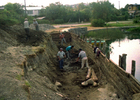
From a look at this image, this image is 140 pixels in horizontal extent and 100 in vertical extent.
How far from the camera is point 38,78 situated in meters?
8.12

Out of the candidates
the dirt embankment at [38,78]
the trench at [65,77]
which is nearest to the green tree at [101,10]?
the dirt embankment at [38,78]

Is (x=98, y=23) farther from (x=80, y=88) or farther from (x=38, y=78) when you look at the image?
(x=38, y=78)

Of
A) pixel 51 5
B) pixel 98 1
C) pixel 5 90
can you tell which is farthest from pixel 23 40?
pixel 51 5

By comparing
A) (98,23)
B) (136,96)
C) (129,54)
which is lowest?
(129,54)

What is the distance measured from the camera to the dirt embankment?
5312 millimetres

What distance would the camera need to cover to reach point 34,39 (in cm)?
1366

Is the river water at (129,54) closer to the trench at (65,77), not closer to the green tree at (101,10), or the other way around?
the trench at (65,77)

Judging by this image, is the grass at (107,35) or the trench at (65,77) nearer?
the trench at (65,77)

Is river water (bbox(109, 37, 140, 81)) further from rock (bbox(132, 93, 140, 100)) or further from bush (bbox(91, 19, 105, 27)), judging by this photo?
bush (bbox(91, 19, 105, 27))

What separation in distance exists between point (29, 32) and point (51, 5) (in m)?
43.4

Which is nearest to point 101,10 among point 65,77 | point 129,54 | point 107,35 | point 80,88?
point 107,35

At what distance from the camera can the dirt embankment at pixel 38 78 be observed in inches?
209

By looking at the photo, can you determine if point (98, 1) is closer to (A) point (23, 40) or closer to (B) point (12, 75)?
(A) point (23, 40)

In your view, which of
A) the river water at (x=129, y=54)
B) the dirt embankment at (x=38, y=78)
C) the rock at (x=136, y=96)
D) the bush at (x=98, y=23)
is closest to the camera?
the dirt embankment at (x=38, y=78)
